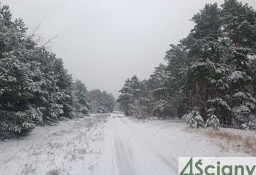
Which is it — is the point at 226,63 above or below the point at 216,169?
above

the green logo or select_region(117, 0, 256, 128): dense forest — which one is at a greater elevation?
select_region(117, 0, 256, 128): dense forest

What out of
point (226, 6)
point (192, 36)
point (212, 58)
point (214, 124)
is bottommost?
point (214, 124)

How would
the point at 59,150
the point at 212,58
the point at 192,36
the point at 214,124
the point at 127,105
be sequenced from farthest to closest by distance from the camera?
the point at 127,105 → the point at 192,36 → the point at 212,58 → the point at 214,124 → the point at 59,150

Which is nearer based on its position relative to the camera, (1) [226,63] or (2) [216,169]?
(2) [216,169]

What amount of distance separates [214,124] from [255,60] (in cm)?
1169

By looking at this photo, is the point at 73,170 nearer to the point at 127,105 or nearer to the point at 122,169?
the point at 122,169

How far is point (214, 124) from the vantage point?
999 inches

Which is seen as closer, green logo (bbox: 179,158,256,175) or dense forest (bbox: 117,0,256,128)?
green logo (bbox: 179,158,256,175)

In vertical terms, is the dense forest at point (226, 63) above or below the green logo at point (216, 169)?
above

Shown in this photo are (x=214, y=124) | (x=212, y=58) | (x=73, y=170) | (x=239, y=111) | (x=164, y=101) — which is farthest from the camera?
(x=164, y=101)

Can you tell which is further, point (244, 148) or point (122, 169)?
point (244, 148)

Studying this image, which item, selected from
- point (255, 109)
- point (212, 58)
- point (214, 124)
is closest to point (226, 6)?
point (212, 58)

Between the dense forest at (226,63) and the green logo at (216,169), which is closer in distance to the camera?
the green logo at (216,169)

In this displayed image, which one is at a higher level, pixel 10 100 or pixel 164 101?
pixel 164 101
